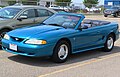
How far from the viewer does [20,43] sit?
7.39 metres

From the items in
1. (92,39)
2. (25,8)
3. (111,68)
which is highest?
(25,8)

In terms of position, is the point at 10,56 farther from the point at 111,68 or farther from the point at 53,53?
the point at 111,68

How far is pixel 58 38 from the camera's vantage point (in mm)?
7672

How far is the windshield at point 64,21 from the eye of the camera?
8.58 meters

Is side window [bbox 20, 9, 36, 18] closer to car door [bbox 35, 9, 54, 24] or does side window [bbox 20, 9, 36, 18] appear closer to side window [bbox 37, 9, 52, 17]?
car door [bbox 35, 9, 54, 24]

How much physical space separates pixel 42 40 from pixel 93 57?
2258mm


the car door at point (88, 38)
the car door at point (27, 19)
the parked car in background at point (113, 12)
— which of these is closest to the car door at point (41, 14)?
the car door at point (27, 19)

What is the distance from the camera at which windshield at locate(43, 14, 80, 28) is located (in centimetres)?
858

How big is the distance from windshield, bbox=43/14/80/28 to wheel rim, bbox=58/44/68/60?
0.82m

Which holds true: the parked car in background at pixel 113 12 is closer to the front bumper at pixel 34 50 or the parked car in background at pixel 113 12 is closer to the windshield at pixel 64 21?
the windshield at pixel 64 21

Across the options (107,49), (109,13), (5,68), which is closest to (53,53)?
(5,68)

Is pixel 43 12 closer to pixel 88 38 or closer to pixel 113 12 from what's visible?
pixel 88 38

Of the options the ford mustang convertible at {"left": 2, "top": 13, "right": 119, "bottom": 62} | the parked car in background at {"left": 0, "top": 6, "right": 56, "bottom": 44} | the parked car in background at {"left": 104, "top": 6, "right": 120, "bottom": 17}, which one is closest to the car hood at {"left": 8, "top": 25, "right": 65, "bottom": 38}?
the ford mustang convertible at {"left": 2, "top": 13, "right": 119, "bottom": 62}

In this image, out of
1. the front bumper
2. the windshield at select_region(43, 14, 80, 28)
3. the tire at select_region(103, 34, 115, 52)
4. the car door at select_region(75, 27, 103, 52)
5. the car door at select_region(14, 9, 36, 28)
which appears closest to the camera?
the front bumper
